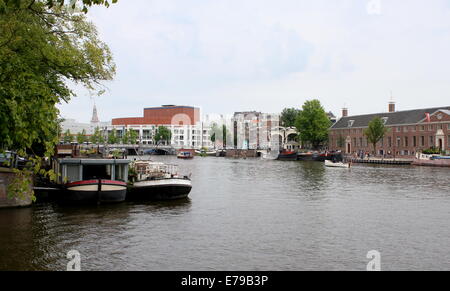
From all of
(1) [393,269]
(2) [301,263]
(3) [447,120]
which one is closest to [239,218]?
(2) [301,263]

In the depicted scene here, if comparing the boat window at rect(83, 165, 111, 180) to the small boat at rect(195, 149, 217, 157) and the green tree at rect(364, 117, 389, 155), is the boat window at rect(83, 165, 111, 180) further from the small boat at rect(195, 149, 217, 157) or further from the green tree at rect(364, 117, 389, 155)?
the small boat at rect(195, 149, 217, 157)

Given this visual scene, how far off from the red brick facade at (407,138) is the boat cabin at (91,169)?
9195cm

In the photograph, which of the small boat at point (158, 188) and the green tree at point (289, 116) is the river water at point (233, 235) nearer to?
the small boat at point (158, 188)

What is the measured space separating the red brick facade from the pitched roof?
1330mm

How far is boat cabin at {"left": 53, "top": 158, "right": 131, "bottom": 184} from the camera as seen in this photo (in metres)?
30.3

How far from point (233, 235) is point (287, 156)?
115 m

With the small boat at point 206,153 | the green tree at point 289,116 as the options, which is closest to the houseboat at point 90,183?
the small boat at point 206,153

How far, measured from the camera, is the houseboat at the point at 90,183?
2927cm

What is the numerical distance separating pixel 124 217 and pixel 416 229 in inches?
654

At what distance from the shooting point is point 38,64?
74.8 ft

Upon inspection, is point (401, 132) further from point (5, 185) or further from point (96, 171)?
point (5, 185)

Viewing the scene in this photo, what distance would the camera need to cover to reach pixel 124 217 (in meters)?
25.6

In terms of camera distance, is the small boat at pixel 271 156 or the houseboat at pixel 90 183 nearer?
the houseboat at pixel 90 183

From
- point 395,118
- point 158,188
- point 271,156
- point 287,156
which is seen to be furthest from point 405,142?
point 158,188
